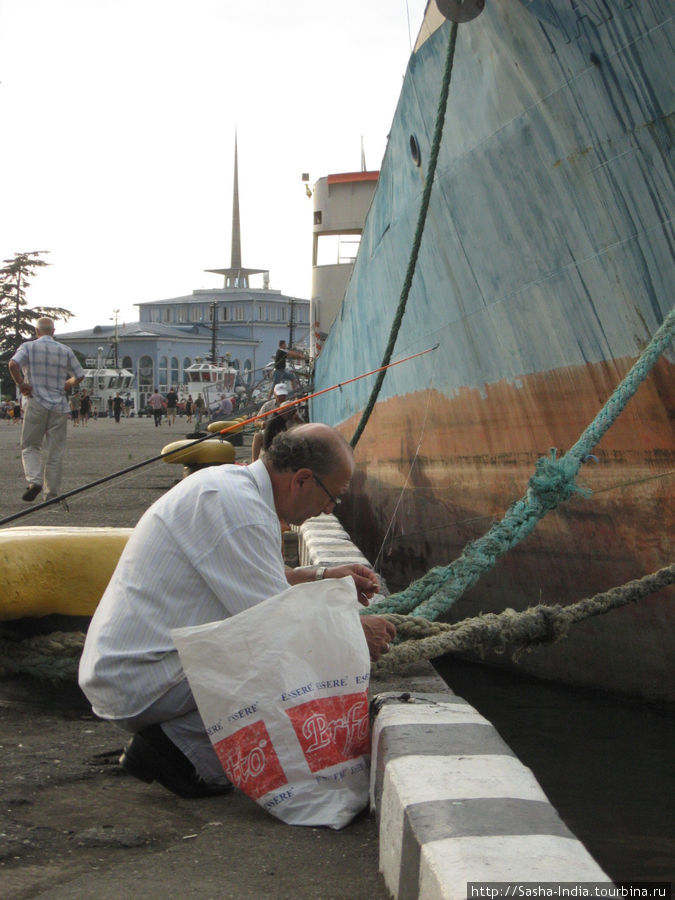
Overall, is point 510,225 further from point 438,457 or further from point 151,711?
point 151,711

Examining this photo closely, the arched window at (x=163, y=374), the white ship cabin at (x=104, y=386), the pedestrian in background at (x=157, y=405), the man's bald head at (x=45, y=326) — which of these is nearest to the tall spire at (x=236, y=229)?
the arched window at (x=163, y=374)

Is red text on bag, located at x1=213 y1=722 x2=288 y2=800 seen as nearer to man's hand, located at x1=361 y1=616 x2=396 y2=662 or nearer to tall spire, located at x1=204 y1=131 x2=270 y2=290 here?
man's hand, located at x1=361 y1=616 x2=396 y2=662

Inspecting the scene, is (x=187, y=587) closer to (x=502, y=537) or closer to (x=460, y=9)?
(x=502, y=537)

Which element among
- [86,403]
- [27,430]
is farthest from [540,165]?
[86,403]

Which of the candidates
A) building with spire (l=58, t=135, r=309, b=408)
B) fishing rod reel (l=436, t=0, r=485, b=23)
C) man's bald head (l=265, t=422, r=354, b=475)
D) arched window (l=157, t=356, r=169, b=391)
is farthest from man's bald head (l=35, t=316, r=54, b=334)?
arched window (l=157, t=356, r=169, b=391)

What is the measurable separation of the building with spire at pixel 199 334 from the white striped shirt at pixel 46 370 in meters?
66.1

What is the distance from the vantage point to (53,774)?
2873 mm

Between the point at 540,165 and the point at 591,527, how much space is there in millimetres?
1679

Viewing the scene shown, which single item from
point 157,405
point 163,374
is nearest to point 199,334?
point 163,374

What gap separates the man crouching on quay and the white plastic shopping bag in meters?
0.13

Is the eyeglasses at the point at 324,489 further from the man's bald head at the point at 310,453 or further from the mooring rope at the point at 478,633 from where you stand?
the mooring rope at the point at 478,633

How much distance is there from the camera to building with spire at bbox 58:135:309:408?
83.3m

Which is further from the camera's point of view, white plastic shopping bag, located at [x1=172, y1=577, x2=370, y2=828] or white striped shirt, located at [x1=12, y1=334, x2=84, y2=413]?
white striped shirt, located at [x1=12, y1=334, x2=84, y2=413]

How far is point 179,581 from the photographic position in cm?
267
